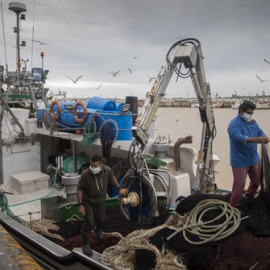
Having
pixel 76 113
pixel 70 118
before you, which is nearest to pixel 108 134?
pixel 76 113

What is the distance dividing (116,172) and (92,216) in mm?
3073

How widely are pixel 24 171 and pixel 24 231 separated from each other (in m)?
3.43

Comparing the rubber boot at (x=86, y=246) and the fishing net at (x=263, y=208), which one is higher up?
the fishing net at (x=263, y=208)

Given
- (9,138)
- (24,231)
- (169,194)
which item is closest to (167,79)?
(169,194)

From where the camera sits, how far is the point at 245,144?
401cm

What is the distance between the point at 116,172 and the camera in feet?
22.7

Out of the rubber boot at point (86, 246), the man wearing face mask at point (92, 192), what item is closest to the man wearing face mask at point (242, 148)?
the man wearing face mask at point (92, 192)

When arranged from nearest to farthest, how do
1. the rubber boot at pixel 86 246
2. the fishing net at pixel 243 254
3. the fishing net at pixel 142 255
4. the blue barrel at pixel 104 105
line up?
the fishing net at pixel 243 254 → the fishing net at pixel 142 255 → the rubber boot at pixel 86 246 → the blue barrel at pixel 104 105

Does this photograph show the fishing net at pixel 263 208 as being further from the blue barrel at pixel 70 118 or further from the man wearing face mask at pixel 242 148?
the blue barrel at pixel 70 118

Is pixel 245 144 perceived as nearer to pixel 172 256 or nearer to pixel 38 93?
pixel 172 256

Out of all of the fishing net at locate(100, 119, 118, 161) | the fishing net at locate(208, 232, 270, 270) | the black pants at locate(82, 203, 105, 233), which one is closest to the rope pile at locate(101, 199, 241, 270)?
the fishing net at locate(208, 232, 270, 270)

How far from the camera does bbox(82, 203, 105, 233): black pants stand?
374 cm

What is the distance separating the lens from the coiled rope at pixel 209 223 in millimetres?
3293

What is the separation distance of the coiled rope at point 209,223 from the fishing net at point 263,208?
0.58 feet
